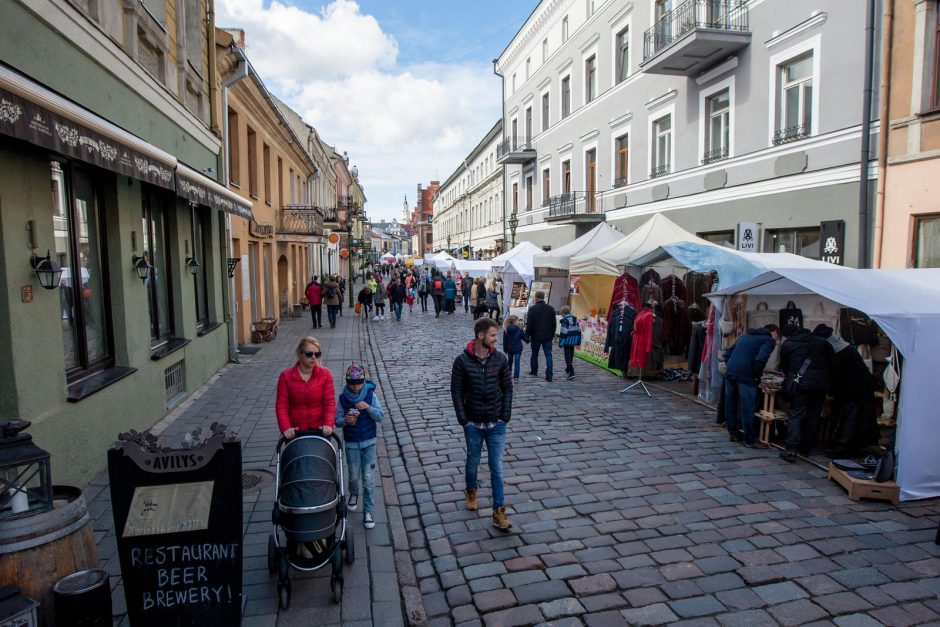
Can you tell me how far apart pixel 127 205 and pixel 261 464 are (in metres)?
3.78

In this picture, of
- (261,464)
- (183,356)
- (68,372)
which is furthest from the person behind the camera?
(183,356)

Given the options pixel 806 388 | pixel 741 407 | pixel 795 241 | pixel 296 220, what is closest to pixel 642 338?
pixel 741 407

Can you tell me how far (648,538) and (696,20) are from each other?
15.0 m

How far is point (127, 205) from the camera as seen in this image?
772 cm

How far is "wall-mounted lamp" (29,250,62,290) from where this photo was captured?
17.5 feet

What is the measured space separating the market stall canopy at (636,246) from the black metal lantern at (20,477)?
407 inches

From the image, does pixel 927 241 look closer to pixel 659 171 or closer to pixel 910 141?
pixel 910 141

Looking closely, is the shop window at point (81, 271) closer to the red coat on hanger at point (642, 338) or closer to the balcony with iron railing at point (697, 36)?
the red coat on hanger at point (642, 338)

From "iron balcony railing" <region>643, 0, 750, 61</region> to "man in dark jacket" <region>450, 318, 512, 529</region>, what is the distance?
12823 mm

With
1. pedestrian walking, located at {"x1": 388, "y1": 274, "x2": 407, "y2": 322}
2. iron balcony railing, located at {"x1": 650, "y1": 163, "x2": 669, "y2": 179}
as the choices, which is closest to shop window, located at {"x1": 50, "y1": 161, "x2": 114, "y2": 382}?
iron balcony railing, located at {"x1": 650, "y1": 163, "x2": 669, "y2": 179}

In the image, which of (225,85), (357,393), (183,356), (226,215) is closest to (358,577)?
(357,393)

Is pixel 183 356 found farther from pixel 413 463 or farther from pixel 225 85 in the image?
pixel 225 85

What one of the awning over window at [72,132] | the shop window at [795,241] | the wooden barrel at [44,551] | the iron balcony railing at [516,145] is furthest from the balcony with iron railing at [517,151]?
the wooden barrel at [44,551]

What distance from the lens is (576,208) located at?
24.9 metres
